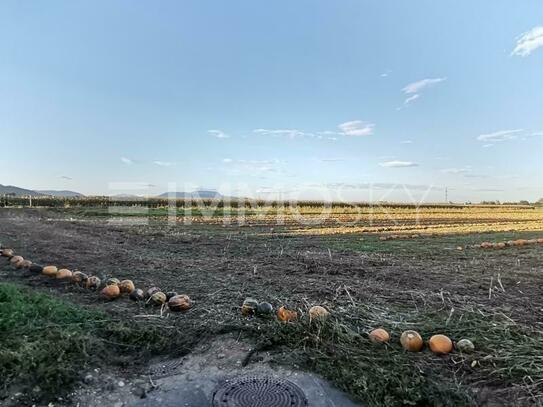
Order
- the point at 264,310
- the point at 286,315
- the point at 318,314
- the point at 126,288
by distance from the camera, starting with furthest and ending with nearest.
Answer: the point at 126,288 < the point at 264,310 < the point at 286,315 < the point at 318,314

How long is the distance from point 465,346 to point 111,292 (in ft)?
14.4

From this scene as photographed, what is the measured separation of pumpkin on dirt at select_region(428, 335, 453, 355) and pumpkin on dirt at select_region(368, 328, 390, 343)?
0.42m

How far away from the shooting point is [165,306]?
5.02 m

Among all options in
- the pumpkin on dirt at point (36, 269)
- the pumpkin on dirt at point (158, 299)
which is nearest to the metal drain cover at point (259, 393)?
the pumpkin on dirt at point (158, 299)

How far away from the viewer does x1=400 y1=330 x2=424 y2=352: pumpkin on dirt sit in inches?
146

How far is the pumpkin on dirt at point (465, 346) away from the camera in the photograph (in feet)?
12.0

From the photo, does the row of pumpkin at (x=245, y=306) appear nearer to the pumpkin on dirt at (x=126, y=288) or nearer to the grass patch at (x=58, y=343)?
the pumpkin on dirt at (x=126, y=288)

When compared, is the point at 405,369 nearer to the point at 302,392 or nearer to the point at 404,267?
the point at 302,392

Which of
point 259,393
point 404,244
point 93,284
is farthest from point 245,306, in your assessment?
point 404,244

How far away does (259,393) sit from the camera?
→ 314cm

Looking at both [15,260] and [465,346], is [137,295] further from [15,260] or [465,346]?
[465,346]

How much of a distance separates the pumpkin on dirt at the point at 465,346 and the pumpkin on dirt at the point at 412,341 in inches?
13.2

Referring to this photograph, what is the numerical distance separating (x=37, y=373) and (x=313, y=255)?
22.2 ft

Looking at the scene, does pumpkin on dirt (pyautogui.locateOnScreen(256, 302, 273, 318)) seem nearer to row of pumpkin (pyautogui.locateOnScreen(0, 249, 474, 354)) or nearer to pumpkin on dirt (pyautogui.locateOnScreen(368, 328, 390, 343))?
row of pumpkin (pyautogui.locateOnScreen(0, 249, 474, 354))
